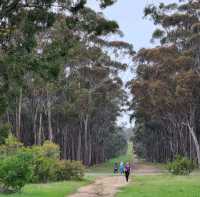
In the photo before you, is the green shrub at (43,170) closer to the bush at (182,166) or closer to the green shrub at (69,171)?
the green shrub at (69,171)

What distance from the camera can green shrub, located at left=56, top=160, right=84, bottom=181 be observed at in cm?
3722

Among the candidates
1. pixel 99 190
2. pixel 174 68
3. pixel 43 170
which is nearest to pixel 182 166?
pixel 174 68

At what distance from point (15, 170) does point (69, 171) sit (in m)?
14.4

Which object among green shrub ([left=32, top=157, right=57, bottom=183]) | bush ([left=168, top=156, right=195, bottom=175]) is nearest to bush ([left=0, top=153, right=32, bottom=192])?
green shrub ([left=32, top=157, right=57, bottom=183])

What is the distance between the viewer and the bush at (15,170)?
2339 centimetres

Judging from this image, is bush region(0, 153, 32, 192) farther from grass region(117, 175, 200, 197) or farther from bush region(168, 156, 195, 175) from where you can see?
bush region(168, 156, 195, 175)

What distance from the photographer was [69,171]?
3753 centimetres

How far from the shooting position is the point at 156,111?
52.4m

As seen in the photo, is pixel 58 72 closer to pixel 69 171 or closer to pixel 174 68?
pixel 69 171

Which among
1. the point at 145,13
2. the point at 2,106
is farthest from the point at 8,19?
the point at 145,13

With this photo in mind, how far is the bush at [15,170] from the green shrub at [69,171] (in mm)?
13407

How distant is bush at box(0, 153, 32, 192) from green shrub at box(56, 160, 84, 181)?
1341 centimetres

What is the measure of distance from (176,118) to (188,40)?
10865 mm

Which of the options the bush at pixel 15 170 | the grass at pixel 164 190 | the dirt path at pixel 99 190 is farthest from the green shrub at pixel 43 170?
the bush at pixel 15 170
